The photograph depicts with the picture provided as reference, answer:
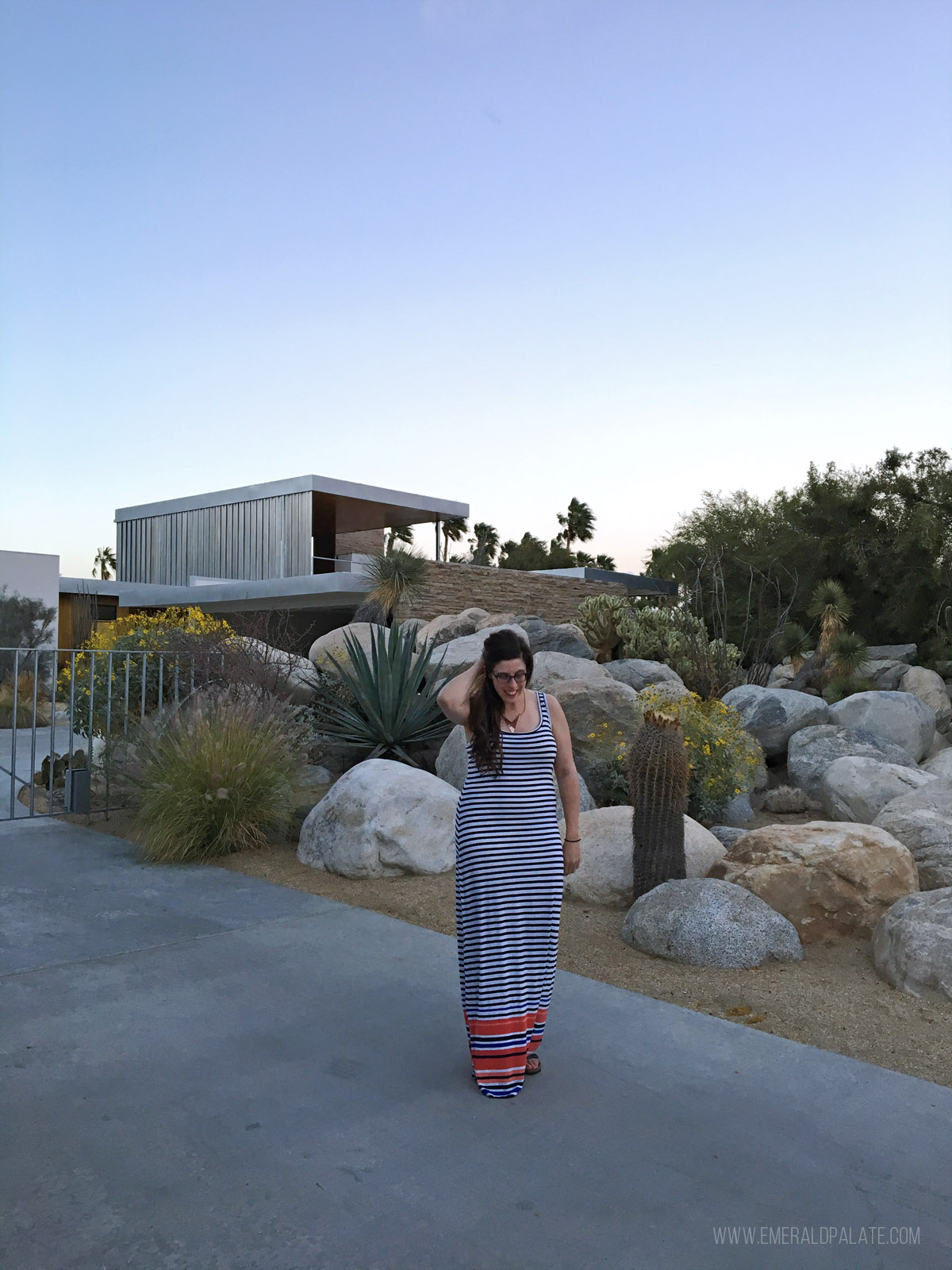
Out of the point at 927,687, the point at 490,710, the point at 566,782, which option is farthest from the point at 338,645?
the point at 490,710

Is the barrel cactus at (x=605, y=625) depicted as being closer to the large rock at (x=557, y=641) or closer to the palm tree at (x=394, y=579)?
the large rock at (x=557, y=641)

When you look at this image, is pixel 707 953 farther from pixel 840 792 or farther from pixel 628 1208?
pixel 840 792

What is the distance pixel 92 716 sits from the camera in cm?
850

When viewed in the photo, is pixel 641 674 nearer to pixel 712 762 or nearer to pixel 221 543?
pixel 712 762

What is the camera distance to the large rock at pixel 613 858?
5.80m

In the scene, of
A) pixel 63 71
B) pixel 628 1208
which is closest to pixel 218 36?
pixel 63 71

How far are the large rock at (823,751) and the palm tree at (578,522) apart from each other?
54.0 metres

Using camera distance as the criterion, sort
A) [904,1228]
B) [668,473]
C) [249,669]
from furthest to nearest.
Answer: [668,473] → [249,669] → [904,1228]

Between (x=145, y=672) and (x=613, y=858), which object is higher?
(x=145, y=672)

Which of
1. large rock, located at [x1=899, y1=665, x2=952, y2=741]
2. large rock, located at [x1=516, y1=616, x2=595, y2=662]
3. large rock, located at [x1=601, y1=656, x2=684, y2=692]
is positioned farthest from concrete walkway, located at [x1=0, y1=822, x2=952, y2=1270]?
large rock, located at [x1=899, y1=665, x2=952, y2=741]

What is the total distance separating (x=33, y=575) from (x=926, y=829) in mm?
20170

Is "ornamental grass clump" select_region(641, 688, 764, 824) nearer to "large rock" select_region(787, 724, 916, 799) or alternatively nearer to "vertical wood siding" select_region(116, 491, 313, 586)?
"large rock" select_region(787, 724, 916, 799)

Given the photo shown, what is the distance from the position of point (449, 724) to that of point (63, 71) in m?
8.49

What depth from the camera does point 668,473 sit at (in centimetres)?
2114
